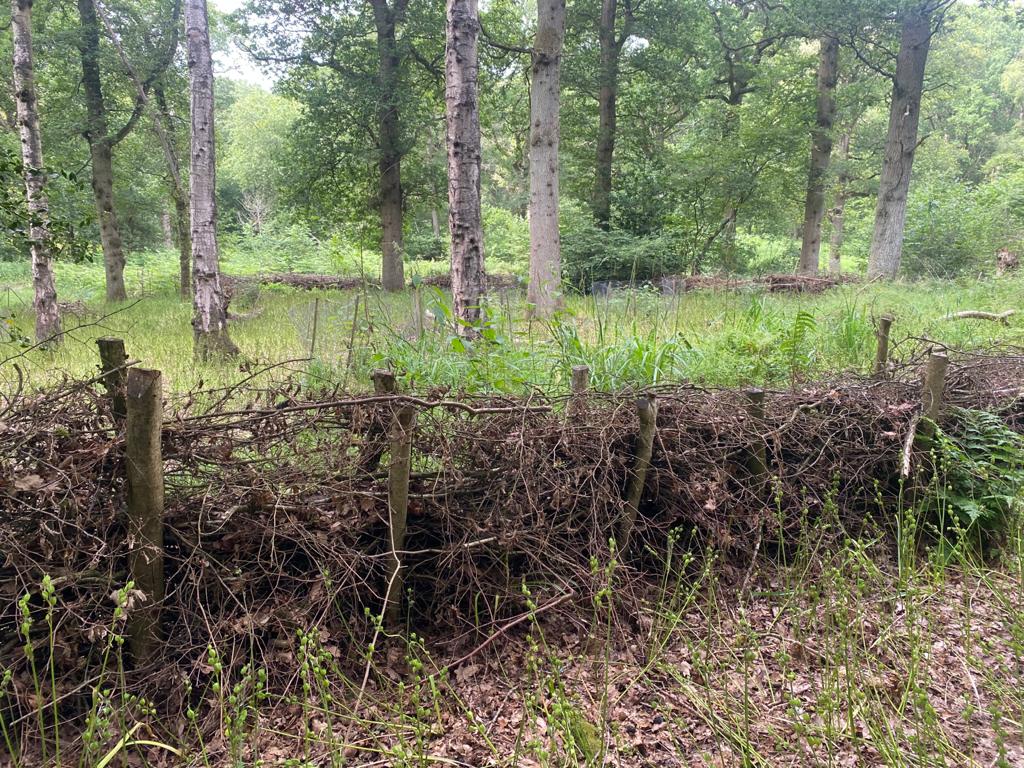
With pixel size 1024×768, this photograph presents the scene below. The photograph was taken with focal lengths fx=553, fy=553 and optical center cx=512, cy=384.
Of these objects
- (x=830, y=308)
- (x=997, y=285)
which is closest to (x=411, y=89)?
(x=830, y=308)

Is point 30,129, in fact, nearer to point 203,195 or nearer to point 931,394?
point 203,195

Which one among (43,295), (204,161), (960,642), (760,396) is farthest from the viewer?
(43,295)

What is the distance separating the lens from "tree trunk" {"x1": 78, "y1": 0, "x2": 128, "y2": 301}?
12422 millimetres

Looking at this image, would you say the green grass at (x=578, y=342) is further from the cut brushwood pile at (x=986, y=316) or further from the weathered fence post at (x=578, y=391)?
the weathered fence post at (x=578, y=391)

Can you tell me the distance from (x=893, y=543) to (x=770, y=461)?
109cm

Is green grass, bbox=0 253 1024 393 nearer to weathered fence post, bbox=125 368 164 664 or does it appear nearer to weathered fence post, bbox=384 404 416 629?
weathered fence post, bbox=384 404 416 629

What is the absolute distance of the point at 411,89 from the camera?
46.3ft

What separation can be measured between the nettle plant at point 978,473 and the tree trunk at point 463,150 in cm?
366

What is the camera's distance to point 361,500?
2.61m

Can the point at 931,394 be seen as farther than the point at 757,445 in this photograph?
Yes

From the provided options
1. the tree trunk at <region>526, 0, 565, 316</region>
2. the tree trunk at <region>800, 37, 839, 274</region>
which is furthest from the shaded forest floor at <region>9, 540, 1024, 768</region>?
the tree trunk at <region>800, 37, 839, 274</region>

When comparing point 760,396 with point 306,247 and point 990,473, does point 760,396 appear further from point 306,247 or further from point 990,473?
point 306,247

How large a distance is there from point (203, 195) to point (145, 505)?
6.26 m

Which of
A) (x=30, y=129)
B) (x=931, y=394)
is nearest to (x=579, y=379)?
(x=931, y=394)
